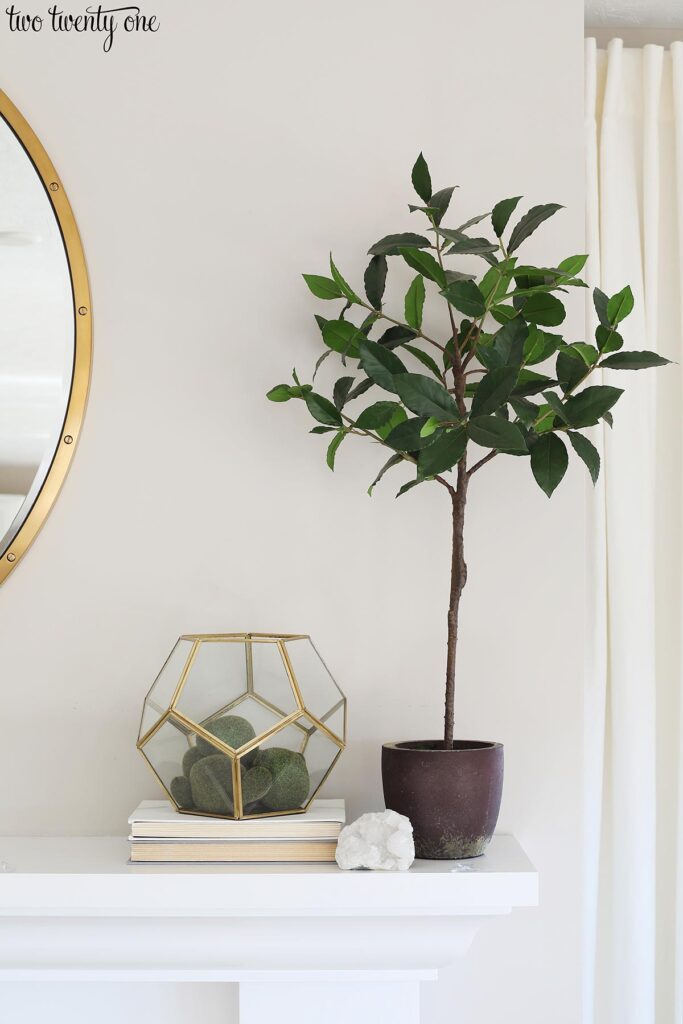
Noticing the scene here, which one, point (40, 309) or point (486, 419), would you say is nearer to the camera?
point (486, 419)

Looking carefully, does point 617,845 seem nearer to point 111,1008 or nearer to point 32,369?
point 111,1008

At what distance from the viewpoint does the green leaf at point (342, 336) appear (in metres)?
1.21

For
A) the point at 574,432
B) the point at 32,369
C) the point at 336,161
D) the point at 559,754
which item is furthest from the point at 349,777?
the point at 336,161

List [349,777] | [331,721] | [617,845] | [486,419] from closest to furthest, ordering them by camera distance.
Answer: [486,419] < [331,721] < [349,777] < [617,845]

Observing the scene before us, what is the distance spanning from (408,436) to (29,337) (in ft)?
1.78

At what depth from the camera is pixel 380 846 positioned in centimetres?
109

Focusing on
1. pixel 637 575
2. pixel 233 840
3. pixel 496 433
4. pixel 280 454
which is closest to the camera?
pixel 496 433

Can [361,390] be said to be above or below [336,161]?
below

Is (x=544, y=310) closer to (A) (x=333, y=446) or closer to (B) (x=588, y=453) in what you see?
(B) (x=588, y=453)

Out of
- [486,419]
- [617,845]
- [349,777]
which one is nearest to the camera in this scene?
[486,419]

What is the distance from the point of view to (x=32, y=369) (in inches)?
51.7

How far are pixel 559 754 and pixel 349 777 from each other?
0.26 metres

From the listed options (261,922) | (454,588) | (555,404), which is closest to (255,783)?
(261,922)

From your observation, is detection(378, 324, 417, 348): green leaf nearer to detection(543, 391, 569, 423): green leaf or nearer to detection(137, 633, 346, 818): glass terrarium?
detection(543, 391, 569, 423): green leaf
